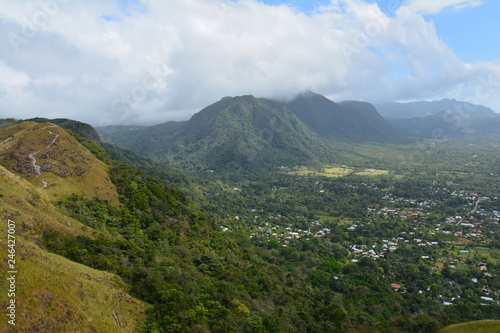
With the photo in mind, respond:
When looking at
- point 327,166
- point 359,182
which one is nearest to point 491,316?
point 359,182

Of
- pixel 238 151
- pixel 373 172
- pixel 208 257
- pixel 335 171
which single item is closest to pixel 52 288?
pixel 208 257

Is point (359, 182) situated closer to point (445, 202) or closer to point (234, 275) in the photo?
point (445, 202)

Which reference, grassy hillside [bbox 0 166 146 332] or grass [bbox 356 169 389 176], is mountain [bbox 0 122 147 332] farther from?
grass [bbox 356 169 389 176]

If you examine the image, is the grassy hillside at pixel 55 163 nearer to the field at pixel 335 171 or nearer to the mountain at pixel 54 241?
the mountain at pixel 54 241

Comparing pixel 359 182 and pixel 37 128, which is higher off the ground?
pixel 37 128

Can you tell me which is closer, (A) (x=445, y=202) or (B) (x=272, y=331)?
(B) (x=272, y=331)

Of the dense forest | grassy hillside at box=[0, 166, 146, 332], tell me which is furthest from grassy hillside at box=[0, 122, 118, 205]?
grassy hillside at box=[0, 166, 146, 332]

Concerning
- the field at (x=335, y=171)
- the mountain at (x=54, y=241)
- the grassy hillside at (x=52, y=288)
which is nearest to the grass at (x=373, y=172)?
the field at (x=335, y=171)
